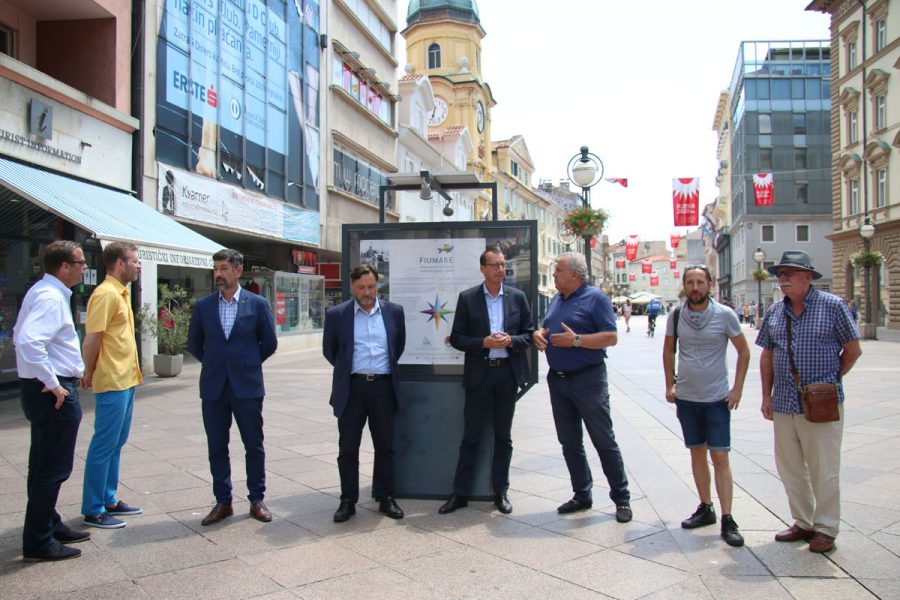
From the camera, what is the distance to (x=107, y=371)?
4.75 metres

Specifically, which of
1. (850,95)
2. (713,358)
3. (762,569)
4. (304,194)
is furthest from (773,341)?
(850,95)

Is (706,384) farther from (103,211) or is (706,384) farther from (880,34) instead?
(880,34)

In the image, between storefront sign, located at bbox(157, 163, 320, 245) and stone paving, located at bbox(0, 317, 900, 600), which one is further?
storefront sign, located at bbox(157, 163, 320, 245)

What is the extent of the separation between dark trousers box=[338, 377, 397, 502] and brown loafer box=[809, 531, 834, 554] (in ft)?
9.02

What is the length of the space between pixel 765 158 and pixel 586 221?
55.8 m

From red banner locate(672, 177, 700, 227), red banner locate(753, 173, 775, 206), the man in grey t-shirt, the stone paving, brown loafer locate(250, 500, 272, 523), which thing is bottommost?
the stone paving

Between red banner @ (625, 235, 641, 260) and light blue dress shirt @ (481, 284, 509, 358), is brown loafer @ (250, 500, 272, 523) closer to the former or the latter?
light blue dress shirt @ (481, 284, 509, 358)

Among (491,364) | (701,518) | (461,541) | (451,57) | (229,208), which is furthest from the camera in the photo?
(451,57)

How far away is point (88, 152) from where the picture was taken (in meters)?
13.3

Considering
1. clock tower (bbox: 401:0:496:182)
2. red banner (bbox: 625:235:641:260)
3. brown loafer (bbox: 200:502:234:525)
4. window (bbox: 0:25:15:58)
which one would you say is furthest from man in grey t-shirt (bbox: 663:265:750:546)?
red banner (bbox: 625:235:641:260)

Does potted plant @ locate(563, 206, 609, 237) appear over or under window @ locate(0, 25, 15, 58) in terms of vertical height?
under

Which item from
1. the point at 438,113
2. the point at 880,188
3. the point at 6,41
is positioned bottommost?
the point at 6,41

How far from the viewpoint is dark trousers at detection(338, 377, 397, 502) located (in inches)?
199

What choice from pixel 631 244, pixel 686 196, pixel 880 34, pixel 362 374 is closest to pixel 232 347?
pixel 362 374
